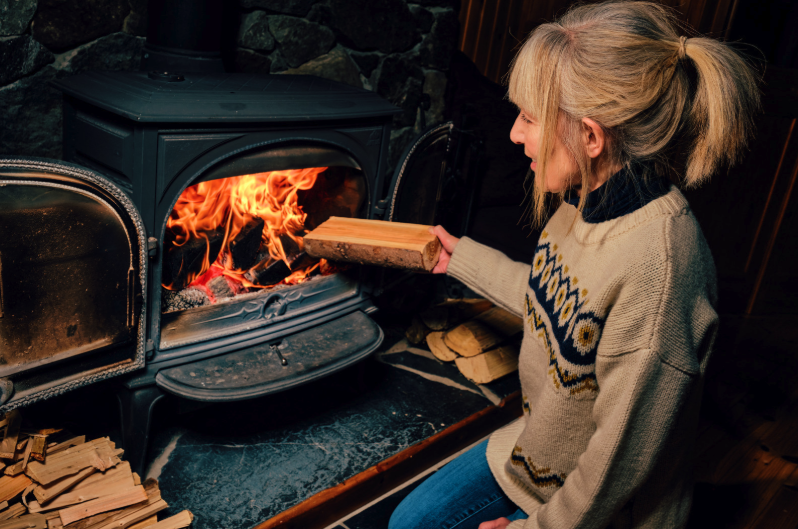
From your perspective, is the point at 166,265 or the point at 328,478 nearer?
the point at 166,265

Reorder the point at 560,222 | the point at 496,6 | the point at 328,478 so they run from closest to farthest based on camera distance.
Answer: the point at 560,222 → the point at 328,478 → the point at 496,6

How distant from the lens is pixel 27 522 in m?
1.42

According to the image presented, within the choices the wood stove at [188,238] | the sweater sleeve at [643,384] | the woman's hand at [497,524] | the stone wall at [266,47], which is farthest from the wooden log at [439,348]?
the sweater sleeve at [643,384]

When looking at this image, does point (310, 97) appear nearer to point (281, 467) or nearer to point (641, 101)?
point (641, 101)

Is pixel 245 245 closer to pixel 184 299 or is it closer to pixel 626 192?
pixel 184 299

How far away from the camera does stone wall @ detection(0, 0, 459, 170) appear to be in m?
1.66

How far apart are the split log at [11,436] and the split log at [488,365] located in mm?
1505

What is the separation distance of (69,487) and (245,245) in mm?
776

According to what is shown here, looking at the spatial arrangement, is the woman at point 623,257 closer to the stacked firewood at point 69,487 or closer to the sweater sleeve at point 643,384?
the sweater sleeve at point 643,384

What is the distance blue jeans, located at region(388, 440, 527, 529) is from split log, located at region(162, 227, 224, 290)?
2.87ft

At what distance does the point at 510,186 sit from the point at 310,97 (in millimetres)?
1391

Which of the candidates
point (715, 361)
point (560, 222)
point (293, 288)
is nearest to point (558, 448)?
point (560, 222)

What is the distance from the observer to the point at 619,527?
3.83ft

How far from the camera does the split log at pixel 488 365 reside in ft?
7.91
